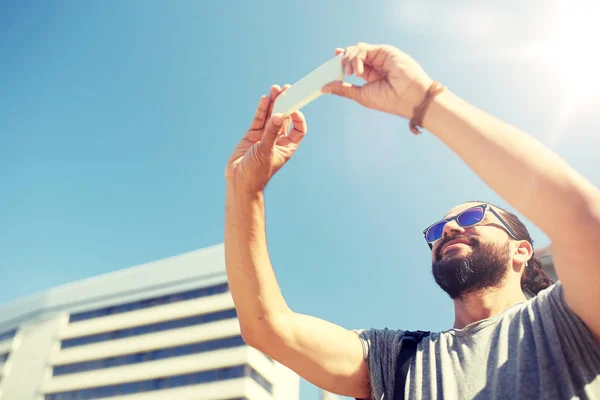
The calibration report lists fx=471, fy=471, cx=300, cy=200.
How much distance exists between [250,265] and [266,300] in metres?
0.16

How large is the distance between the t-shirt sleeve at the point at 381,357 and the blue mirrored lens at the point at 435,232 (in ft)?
2.07

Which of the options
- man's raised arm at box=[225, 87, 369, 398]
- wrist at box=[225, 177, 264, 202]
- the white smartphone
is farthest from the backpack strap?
the white smartphone

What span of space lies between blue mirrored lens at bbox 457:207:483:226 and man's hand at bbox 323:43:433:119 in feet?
3.48

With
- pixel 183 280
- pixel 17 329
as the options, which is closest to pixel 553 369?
pixel 183 280

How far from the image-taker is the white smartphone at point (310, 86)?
1.72m

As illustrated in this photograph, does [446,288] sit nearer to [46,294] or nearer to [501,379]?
[501,379]

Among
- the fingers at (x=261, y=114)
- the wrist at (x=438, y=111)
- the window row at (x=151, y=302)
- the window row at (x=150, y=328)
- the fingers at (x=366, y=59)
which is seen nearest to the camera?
the wrist at (x=438, y=111)

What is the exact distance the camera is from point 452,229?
243 cm

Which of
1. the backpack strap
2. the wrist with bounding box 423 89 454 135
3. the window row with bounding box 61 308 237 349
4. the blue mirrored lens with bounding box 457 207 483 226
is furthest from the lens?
the window row with bounding box 61 308 237 349

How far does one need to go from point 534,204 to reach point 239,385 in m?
38.1

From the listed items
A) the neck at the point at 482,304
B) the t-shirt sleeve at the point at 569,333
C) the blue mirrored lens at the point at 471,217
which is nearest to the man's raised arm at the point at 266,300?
the neck at the point at 482,304

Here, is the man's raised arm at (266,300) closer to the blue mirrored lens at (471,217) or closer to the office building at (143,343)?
the blue mirrored lens at (471,217)

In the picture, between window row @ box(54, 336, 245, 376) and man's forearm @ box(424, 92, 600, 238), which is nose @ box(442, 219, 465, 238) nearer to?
man's forearm @ box(424, 92, 600, 238)

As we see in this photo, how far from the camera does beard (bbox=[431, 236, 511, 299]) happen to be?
2.17 meters
